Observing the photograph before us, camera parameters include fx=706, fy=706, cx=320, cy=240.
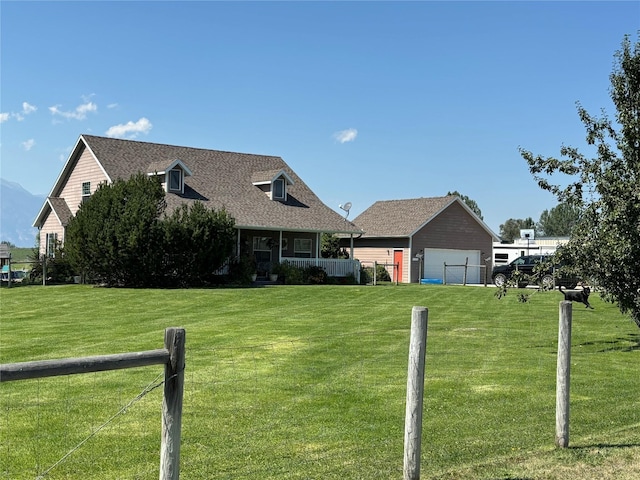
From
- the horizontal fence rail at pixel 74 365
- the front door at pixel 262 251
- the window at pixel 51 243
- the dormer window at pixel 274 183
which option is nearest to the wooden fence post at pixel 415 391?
the horizontal fence rail at pixel 74 365

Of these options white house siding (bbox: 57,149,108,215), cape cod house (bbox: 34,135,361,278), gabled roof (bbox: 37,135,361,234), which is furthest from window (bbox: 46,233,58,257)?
gabled roof (bbox: 37,135,361,234)

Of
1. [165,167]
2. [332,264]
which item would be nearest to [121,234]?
[165,167]

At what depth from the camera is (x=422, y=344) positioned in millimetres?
5766

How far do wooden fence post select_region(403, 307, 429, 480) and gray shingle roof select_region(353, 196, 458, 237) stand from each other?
3874 centimetres

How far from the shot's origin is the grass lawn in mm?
6656

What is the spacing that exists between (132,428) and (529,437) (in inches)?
173

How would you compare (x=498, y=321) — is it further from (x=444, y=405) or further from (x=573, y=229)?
(x=444, y=405)

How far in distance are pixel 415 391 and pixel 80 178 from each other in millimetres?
34165

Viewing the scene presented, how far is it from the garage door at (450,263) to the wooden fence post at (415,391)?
3963 cm

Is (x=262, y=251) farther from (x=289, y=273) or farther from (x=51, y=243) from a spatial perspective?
(x=51, y=243)

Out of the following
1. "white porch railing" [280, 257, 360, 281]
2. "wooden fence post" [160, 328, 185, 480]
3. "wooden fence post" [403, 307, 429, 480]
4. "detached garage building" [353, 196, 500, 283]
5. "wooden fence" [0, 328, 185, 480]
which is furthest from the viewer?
"detached garage building" [353, 196, 500, 283]

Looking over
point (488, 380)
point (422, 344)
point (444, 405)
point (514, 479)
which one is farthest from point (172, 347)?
point (488, 380)

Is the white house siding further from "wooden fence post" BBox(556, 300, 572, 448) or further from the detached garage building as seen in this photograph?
"wooden fence post" BBox(556, 300, 572, 448)

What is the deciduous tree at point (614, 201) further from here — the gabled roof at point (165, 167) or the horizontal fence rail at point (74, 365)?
the gabled roof at point (165, 167)
